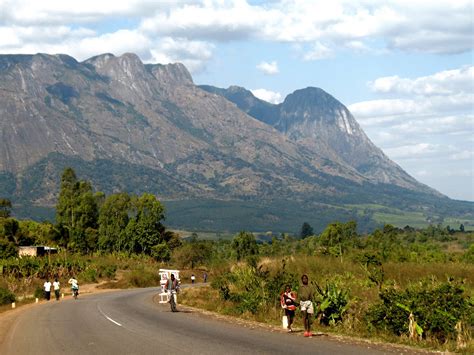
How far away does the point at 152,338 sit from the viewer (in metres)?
22.4

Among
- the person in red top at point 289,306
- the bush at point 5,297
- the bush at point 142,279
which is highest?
A: the person in red top at point 289,306

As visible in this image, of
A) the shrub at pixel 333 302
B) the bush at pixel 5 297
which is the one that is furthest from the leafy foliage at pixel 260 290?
the bush at pixel 5 297

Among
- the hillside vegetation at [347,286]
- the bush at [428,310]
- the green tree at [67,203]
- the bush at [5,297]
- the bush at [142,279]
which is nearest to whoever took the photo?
the bush at [428,310]

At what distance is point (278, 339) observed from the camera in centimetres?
2164

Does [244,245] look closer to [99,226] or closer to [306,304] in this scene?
[99,226]

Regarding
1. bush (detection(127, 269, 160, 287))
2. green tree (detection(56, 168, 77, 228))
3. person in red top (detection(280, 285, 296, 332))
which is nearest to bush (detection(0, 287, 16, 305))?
person in red top (detection(280, 285, 296, 332))

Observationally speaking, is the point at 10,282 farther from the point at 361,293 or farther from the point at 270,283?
the point at 361,293

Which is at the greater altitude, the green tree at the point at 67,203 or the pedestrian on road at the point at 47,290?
the green tree at the point at 67,203

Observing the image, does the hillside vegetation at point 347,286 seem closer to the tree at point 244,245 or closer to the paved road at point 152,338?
the paved road at point 152,338

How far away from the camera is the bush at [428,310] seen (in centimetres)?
2077

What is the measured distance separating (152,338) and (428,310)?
866 centimetres

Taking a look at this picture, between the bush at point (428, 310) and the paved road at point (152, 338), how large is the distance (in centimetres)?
216

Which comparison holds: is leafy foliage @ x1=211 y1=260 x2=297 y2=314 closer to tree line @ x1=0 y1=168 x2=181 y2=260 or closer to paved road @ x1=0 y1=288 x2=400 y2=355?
paved road @ x1=0 y1=288 x2=400 y2=355

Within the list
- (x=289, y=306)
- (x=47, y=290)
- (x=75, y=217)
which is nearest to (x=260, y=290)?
(x=289, y=306)
